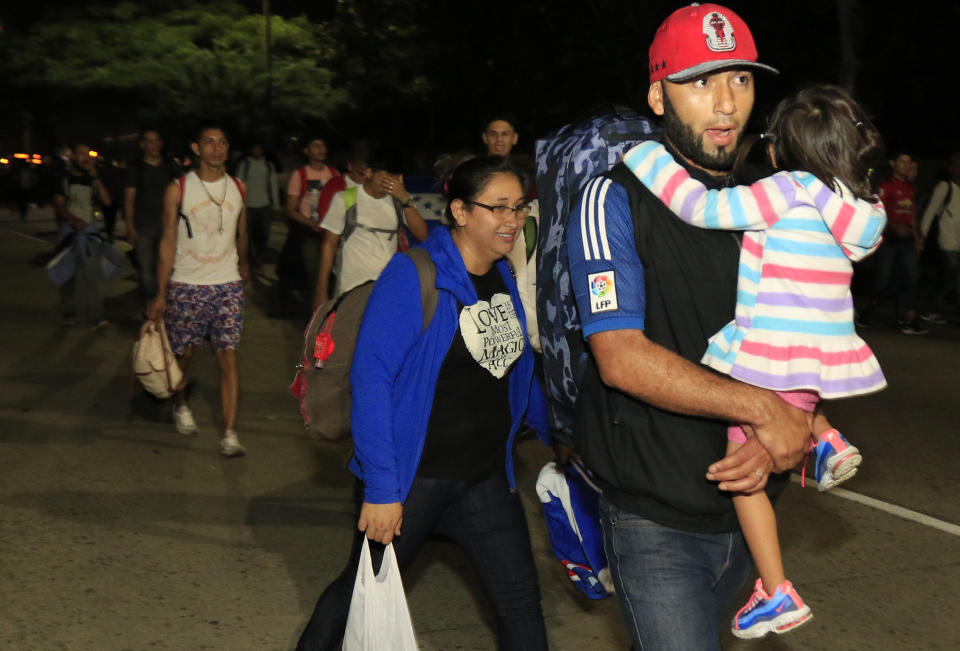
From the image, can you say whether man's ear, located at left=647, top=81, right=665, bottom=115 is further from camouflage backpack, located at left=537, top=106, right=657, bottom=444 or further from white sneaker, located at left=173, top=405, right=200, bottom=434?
white sneaker, located at left=173, top=405, right=200, bottom=434

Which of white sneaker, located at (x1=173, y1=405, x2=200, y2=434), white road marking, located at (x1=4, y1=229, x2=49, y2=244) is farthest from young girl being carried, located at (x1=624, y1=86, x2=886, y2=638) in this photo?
white road marking, located at (x1=4, y1=229, x2=49, y2=244)

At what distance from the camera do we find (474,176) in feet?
12.7

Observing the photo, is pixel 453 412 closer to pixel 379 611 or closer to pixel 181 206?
pixel 379 611

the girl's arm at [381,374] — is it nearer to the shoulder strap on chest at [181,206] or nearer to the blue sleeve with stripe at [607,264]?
the blue sleeve with stripe at [607,264]

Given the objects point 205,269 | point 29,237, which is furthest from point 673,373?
point 29,237

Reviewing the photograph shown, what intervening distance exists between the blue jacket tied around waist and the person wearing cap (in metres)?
0.88

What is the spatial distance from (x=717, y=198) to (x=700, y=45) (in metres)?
0.36

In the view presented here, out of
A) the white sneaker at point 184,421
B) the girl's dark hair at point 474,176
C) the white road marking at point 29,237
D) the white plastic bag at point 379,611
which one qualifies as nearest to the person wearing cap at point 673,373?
the white plastic bag at point 379,611

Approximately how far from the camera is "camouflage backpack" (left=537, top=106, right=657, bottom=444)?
3.17 metres

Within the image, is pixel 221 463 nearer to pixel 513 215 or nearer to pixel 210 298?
pixel 210 298

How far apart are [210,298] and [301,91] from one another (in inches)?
1217

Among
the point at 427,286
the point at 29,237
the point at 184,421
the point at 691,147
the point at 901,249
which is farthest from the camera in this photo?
the point at 29,237

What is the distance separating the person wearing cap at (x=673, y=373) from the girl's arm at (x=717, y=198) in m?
0.06

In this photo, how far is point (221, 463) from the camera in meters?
7.41
